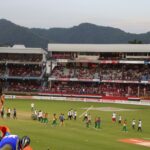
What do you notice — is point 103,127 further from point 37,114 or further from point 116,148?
point 116,148

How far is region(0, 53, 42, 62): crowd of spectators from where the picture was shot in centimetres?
8562

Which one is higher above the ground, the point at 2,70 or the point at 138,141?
the point at 2,70

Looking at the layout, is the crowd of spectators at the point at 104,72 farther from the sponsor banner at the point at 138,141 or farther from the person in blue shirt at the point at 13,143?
the person in blue shirt at the point at 13,143

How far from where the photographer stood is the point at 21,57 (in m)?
86.6

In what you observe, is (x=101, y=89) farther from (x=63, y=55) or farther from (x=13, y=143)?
(x=13, y=143)

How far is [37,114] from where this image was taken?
141 feet

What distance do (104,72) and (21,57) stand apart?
16837 millimetres

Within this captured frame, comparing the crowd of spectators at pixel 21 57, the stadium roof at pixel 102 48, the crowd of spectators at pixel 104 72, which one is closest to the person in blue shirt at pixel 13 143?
the crowd of spectators at pixel 104 72

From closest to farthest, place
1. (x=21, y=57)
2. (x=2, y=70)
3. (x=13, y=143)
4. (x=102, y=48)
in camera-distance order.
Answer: (x=13, y=143)
(x=102, y=48)
(x=21, y=57)
(x=2, y=70)

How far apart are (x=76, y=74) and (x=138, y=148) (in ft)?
181

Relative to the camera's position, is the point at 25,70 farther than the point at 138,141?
Yes

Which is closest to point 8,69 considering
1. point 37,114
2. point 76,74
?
point 76,74

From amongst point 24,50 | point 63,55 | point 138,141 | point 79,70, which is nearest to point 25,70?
point 24,50

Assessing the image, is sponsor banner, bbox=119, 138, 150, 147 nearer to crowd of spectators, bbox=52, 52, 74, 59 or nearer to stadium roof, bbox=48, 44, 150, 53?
stadium roof, bbox=48, 44, 150, 53
